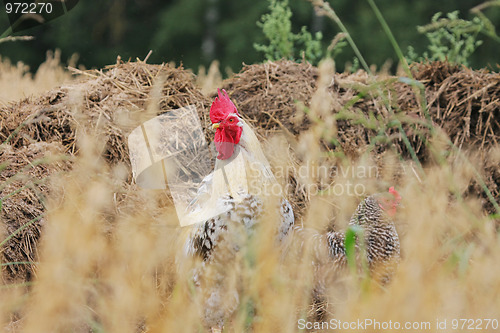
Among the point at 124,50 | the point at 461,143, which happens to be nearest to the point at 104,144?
the point at 461,143

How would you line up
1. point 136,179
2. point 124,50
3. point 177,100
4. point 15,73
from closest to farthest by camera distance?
point 136,179 → point 177,100 → point 15,73 → point 124,50

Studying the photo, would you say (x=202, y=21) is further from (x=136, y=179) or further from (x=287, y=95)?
Answer: (x=136, y=179)

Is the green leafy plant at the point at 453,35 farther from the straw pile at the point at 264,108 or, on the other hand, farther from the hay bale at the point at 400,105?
the straw pile at the point at 264,108

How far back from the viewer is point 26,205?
2.76 metres

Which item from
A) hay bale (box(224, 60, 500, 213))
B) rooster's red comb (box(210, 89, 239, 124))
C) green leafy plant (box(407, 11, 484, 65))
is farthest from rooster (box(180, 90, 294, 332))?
hay bale (box(224, 60, 500, 213))

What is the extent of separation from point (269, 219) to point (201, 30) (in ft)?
40.4

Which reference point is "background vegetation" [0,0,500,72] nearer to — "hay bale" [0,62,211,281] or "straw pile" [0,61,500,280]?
"straw pile" [0,61,500,280]

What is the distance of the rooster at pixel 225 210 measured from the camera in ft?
7.31

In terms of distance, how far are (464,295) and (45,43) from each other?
45.3ft

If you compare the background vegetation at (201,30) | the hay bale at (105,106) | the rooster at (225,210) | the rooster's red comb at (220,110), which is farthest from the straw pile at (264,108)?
the background vegetation at (201,30)

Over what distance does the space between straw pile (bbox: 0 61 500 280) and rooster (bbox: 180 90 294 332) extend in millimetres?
986

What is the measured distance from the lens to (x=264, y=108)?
3924 millimetres

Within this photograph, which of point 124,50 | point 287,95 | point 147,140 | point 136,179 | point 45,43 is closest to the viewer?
point 136,179

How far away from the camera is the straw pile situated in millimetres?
3371
